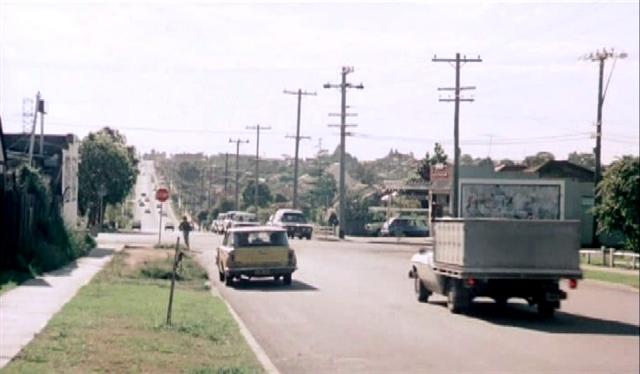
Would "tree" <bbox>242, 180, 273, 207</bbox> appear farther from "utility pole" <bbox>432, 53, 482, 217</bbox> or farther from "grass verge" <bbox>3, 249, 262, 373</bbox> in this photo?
"grass verge" <bbox>3, 249, 262, 373</bbox>

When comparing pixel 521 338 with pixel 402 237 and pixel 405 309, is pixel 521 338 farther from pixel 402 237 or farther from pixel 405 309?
pixel 402 237

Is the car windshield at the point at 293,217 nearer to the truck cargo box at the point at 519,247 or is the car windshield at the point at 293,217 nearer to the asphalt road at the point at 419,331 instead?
the asphalt road at the point at 419,331

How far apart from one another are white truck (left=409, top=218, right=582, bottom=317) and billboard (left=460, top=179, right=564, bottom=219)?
26974 millimetres

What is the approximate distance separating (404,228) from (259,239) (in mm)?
43676

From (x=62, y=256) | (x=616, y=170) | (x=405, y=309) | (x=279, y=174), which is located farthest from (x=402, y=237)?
(x=279, y=174)

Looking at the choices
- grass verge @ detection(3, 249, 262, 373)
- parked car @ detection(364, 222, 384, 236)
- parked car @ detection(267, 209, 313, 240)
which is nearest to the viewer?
grass verge @ detection(3, 249, 262, 373)

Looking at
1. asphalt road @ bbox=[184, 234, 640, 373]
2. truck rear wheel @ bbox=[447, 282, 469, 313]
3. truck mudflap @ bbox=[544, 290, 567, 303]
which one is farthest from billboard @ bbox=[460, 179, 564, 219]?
truck mudflap @ bbox=[544, 290, 567, 303]

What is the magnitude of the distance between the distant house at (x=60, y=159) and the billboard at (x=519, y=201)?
1748 cm

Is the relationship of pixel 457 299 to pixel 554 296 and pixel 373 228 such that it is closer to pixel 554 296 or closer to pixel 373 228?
pixel 554 296

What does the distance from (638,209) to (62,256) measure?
2208 centimetres

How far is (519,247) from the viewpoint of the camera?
21.1 metres

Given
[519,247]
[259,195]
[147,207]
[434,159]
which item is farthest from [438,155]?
[519,247]

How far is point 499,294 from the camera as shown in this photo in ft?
69.9

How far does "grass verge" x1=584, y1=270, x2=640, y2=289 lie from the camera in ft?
94.9
